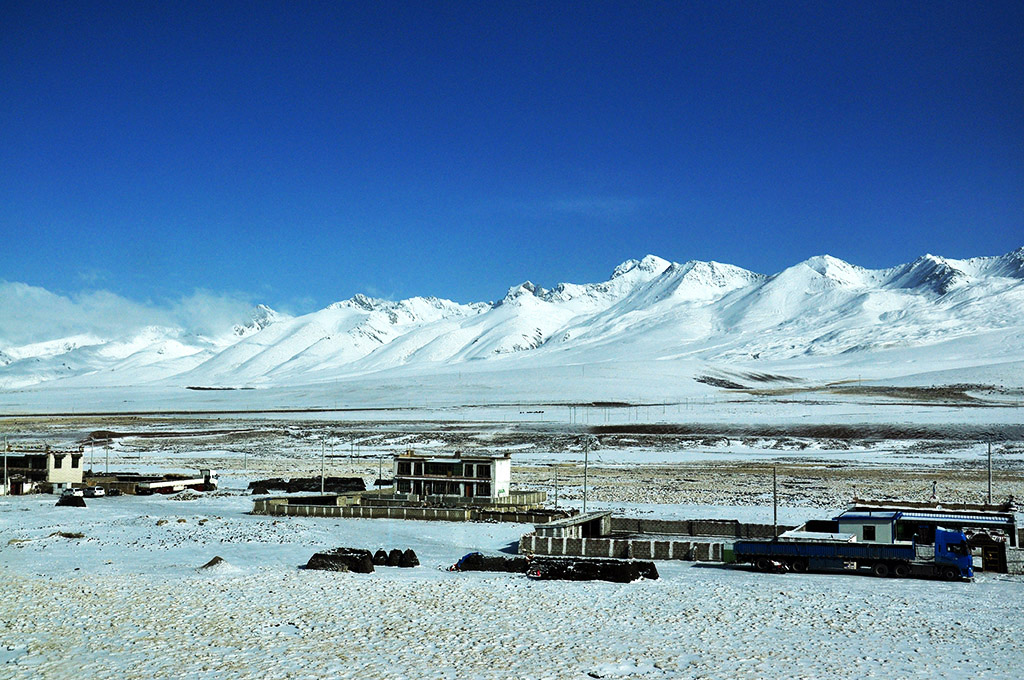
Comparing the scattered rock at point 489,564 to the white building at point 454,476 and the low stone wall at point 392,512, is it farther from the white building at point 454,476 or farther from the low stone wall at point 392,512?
the white building at point 454,476

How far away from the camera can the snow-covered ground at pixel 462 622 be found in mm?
22812

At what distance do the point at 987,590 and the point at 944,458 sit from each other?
68226 millimetres

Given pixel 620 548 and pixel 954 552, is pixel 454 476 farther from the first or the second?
pixel 954 552

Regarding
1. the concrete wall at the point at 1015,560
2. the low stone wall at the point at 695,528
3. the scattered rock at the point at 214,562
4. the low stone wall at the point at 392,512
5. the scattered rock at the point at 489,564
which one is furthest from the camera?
the low stone wall at the point at 392,512

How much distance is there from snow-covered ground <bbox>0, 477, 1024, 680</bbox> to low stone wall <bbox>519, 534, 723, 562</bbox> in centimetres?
111

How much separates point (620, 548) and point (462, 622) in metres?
13.2

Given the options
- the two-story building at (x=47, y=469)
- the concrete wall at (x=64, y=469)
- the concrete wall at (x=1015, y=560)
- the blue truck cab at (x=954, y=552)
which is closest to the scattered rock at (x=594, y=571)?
the blue truck cab at (x=954, y=552)

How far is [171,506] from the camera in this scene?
58562 millimetres

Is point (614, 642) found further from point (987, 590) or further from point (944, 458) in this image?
point (944, 458)

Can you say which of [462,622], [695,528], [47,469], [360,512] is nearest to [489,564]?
[462,622]

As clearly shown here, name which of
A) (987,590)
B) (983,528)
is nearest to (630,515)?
(983,528)

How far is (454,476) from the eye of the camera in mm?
58969

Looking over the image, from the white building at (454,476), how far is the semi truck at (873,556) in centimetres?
2258

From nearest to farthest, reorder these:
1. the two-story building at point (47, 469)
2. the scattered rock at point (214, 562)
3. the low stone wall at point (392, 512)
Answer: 1. the scattered rock at point (214, 562)
2. the low stone wall at point (392, 512)
3. the two-story building at point (47, 469)
